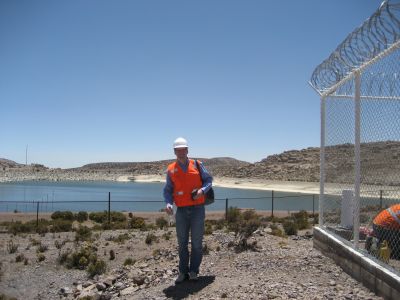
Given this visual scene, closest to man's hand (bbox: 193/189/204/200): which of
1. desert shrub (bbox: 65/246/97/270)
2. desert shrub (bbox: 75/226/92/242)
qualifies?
desert shrub (bbox: 65/246/97/270)

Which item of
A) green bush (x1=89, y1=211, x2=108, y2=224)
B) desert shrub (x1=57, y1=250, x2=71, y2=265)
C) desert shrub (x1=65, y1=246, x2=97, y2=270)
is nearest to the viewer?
desert shrub (x1=65, y1=246, x2=97, y2=270)

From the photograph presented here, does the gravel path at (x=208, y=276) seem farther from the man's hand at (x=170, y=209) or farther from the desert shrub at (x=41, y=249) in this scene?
the man's hand at (x=170, y=209)

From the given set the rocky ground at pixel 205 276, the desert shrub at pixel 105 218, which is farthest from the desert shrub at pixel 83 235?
the desert shrub at pixel 105 218

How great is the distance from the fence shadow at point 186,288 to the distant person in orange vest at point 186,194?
0.36 meters

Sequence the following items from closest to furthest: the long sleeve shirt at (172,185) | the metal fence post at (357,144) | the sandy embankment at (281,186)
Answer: the metal fence post at (357,144), the long sleeve shirt at (172,185), the sandy embankment at (281,186)

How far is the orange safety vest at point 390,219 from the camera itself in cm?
725

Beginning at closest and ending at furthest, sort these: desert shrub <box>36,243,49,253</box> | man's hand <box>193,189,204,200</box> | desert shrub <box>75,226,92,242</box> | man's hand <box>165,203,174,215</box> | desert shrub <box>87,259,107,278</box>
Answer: man's hand <box>193,189,204,200</box> < man's hand <box>165,203,174,215</box> < desert shrub <box>87,259,107,278</box> < desert shrub <box>36,243,49,253</box> < desert shrub <box>75,226,92,242</box>

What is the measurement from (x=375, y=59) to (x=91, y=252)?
32.1 ft

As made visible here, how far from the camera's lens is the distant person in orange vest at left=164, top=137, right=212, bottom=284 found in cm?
714

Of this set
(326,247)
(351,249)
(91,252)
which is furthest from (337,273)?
(91,252)

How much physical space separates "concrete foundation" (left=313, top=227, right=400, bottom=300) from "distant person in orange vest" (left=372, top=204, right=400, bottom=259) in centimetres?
58

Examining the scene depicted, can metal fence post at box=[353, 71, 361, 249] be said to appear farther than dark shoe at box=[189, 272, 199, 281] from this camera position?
No

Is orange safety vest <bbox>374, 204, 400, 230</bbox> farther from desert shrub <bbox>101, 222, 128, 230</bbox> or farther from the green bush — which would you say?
the green bush

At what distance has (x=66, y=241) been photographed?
15805 mm
